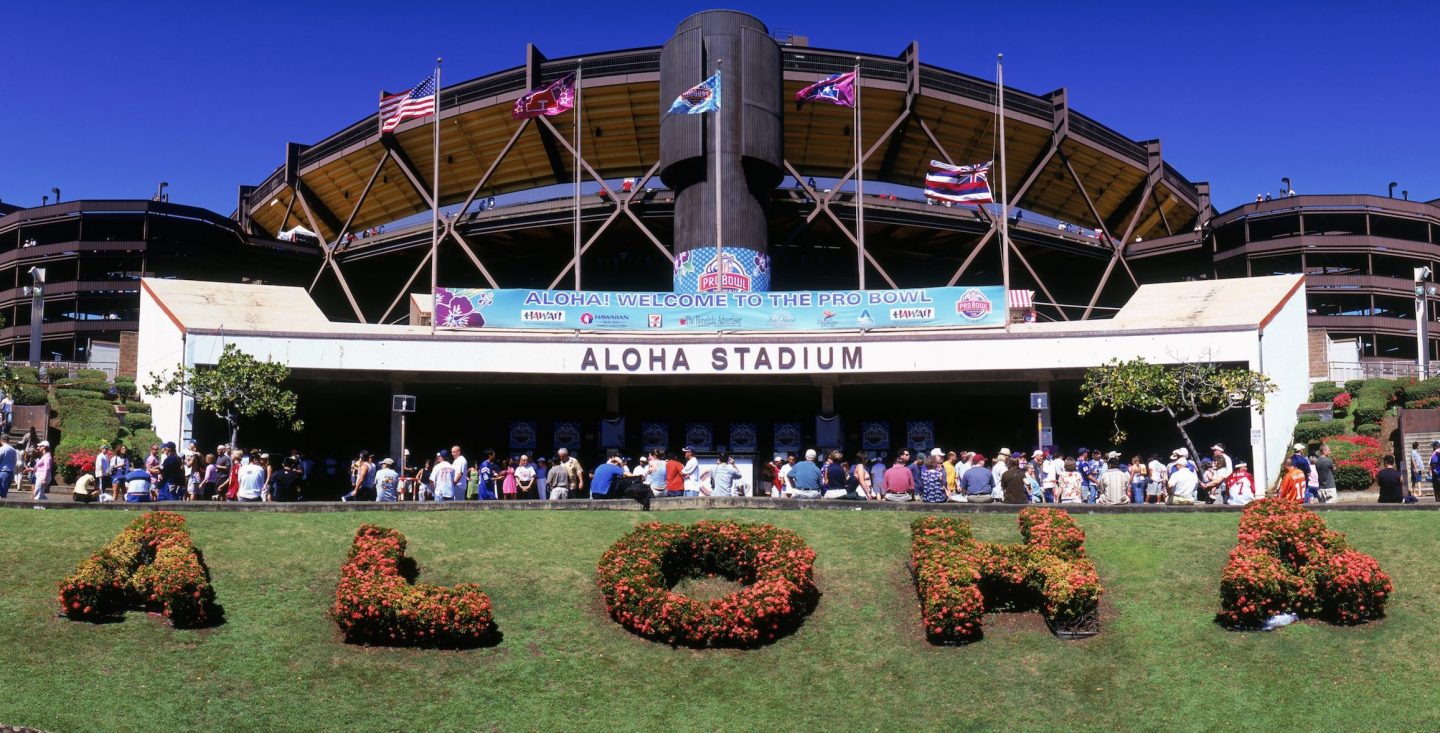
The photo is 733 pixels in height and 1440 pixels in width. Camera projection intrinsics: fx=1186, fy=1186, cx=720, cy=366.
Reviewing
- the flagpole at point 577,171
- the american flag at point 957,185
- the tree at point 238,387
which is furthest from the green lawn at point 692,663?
the flagpole at point 577,171

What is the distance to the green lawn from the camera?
13.4 metres

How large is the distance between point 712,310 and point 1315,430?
17.3 metres

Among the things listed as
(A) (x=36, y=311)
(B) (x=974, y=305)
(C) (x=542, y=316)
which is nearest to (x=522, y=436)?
(C) (x=542, y=316)

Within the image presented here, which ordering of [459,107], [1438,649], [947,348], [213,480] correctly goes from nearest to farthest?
[1438,649], [213,480], [947,348], [459,107]

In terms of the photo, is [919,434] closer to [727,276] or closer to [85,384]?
[727,276]

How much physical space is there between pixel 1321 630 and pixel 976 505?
6.48 meters

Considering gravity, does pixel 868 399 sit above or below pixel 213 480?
above

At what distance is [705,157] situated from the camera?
4294 cm

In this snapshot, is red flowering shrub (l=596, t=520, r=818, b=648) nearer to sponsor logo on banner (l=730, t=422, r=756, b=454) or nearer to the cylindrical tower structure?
sponsor logo on banner (l=730, t=422, r=756, b=454)

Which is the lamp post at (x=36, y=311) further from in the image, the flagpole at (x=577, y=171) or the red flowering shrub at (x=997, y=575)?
the red flowering shrub at (x=997, y=575)

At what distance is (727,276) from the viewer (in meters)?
41.6

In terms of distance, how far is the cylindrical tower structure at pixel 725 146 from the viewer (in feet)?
140

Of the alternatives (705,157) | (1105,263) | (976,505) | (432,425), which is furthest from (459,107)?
(976,505)

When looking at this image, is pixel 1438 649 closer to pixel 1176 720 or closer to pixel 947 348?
pixel 1176 720
